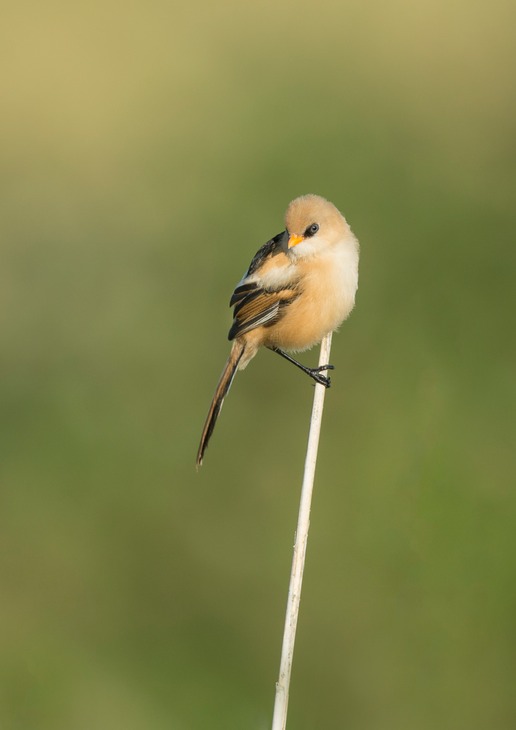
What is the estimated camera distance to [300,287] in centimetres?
447

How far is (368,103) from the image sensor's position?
800 centimetres

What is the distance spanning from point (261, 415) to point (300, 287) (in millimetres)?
1268

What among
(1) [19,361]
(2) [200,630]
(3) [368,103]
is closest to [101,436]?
(1) [19,361]

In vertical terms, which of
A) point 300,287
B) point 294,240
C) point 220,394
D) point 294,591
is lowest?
point 294,591

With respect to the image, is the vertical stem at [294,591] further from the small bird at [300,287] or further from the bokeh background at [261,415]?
the bokeh background at [261,415]

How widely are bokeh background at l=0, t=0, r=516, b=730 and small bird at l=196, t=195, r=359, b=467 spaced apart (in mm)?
991

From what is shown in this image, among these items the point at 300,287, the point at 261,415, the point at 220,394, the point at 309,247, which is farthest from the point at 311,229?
the point at 261,415

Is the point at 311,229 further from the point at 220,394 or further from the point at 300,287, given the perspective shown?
the point at 220,394

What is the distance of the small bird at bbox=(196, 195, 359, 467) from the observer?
4.34 meters

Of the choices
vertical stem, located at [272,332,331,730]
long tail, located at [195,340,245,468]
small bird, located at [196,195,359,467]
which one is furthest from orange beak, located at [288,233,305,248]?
vertical stem, located at [272,332,331,730]

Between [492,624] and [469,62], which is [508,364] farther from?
[469,62]

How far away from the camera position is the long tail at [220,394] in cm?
407

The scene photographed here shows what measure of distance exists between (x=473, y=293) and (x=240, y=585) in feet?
7.26

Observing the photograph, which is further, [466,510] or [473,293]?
[473,293]
